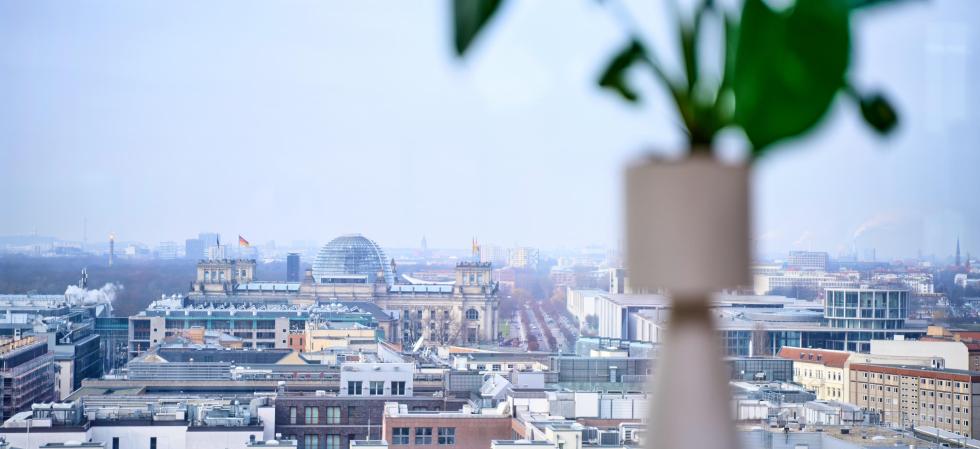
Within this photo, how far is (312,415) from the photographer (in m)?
6.41

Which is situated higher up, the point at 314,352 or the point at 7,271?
the point at 7,271

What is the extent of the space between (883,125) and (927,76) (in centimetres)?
321

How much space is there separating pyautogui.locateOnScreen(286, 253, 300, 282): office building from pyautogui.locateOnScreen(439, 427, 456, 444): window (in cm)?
456

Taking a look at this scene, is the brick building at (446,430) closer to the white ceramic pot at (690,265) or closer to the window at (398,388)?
the window at (398,388)

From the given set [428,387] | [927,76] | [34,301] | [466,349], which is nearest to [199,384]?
[34,301]

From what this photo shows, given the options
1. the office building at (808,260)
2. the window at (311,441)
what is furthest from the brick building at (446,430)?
the office building at (808,260)

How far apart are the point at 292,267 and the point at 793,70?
10.8 metres

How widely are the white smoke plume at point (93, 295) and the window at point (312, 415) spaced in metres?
2.61

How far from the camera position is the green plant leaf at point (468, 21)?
0.44 m

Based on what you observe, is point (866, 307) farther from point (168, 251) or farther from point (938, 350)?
point (168, 251)

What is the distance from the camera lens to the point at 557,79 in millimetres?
2736

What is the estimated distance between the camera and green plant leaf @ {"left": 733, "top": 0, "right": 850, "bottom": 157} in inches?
17.4

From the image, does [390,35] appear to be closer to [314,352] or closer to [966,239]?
[966,239]

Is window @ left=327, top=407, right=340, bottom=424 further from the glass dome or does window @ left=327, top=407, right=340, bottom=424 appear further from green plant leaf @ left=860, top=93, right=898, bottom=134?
the glass dome
